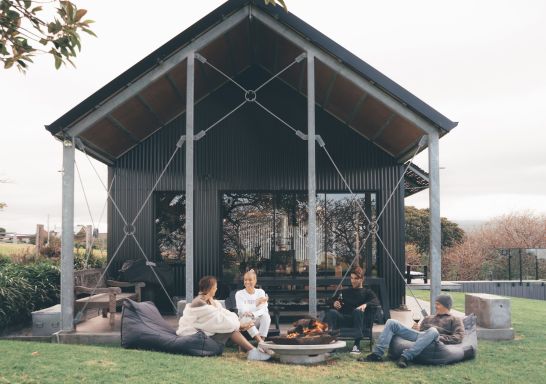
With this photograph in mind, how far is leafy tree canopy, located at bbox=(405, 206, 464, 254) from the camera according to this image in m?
27.5

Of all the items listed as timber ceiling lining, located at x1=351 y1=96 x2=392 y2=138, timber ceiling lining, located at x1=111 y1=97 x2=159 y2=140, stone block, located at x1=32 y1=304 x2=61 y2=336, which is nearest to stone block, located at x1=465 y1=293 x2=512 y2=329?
timber ceiling lining, located at x1=351 y1=96 x2=392 y2=138

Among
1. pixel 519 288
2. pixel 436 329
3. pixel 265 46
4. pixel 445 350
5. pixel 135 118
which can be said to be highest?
pixel 265 46

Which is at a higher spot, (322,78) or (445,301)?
(322,78)

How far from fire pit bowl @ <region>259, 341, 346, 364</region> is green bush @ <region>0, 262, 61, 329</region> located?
15.6 ft

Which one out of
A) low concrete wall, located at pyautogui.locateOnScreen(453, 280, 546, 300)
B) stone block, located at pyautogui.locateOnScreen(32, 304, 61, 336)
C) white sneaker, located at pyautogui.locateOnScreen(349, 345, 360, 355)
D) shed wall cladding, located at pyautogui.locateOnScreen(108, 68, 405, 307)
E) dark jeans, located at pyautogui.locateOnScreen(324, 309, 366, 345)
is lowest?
low concrete wall, located at pyautogui.locateOnScreen(453, 280, 546, 300)

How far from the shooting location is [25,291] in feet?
33.0

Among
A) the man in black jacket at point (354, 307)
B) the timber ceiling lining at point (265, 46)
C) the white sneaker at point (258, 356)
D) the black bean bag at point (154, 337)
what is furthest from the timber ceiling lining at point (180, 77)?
the white sneaker at point (258, 356)

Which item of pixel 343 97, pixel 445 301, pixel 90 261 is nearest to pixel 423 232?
pixel 90 261

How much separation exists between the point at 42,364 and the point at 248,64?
21.7ft

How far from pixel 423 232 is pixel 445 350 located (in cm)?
2141

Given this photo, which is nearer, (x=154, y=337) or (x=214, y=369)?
(x=214, y=369)

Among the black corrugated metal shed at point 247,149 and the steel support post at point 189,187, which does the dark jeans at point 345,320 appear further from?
the black corrugated metal shed at point 247,149

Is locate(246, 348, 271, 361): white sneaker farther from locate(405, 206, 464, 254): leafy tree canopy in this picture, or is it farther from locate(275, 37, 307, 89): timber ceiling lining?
locate(405, 206, 464, 254): leafy tree canopy

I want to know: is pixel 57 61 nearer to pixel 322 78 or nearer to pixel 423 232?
pixel 322 78
